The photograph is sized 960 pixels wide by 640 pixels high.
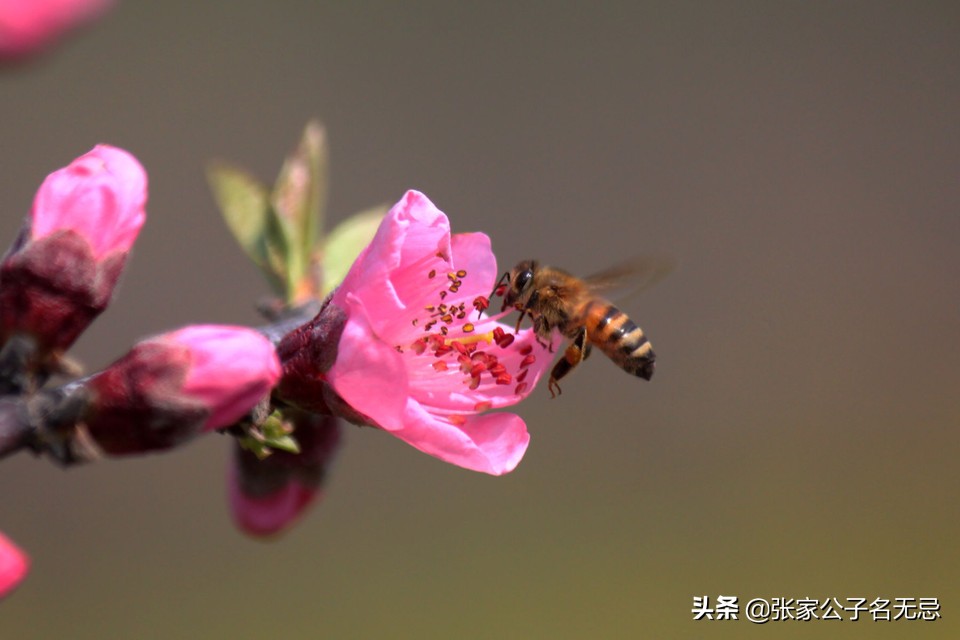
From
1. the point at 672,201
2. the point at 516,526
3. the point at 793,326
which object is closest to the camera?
the point at 516,526

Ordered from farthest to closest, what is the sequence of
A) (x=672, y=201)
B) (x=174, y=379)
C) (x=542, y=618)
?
1. (x=672, y=201)
2. (x=542, y=618)
3. (x=174, y=379)

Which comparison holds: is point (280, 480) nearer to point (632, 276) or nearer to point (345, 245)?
point (345, 245)

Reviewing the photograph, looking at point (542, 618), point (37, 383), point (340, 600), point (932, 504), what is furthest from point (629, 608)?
point (37, 383)

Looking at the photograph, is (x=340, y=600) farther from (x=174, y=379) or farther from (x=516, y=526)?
(x=174, y=379)

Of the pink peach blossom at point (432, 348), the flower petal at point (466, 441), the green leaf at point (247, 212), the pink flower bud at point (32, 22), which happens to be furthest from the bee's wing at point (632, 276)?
the pink flower bud at point (32, 22)

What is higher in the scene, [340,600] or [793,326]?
[793,326]

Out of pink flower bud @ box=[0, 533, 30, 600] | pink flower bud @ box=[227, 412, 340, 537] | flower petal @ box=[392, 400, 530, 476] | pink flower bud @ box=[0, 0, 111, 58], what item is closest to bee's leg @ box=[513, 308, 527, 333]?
flower petal @ box=[392, 400, 530, 476]
